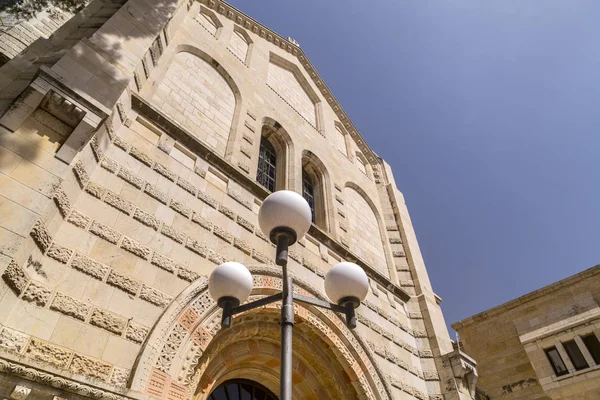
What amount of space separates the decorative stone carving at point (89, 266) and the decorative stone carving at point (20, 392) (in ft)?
4.23

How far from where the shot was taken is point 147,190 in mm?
5316

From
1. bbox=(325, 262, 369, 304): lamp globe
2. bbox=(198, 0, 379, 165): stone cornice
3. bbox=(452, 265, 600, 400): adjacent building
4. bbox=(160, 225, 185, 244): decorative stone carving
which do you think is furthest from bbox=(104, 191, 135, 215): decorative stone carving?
bbox=(452, 265, 600, 400): adjacent building

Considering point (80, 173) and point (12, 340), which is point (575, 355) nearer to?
point (80, 173)

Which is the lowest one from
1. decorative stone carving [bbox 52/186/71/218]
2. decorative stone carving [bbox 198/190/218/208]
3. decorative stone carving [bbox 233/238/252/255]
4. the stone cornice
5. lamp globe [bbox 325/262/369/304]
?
lamp globe [bbox 325/262/369/304]

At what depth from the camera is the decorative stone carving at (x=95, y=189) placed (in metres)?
4.60

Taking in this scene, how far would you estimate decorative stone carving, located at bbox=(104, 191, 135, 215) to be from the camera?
4.77 m

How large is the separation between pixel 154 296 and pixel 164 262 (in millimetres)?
512

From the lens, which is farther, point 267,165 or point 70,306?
point 267,165

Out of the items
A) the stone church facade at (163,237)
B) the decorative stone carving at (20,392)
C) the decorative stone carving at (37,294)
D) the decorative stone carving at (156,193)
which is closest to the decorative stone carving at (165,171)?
the stone church facade at (163,237)

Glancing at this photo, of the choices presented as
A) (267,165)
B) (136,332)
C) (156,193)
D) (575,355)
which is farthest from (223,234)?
(575,355)

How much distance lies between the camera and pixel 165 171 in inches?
229

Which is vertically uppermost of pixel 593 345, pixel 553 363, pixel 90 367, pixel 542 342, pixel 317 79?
pixel 317 79

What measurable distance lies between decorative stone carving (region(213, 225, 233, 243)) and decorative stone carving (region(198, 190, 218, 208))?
1.40 ft

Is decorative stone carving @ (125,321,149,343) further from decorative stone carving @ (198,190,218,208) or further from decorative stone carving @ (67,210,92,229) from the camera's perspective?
decorative stone carving @ (198,190,218,208)
